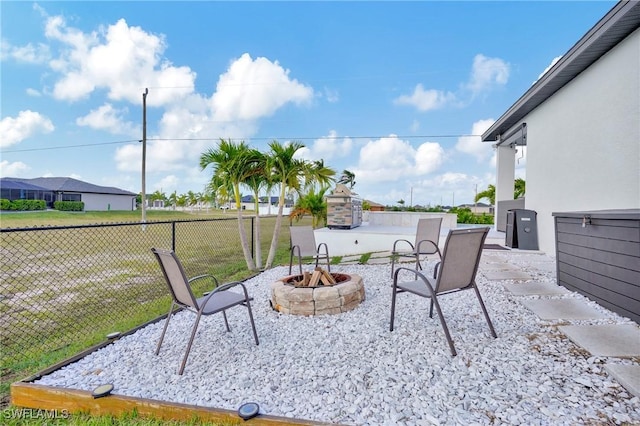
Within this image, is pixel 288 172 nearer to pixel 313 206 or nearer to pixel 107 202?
pixel 313 206

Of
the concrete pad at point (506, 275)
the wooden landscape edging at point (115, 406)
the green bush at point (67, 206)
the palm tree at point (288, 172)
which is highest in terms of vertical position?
the palm tree at point (288, 172)

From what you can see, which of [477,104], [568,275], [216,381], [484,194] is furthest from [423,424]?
[484,194]

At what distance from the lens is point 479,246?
2.77 meters

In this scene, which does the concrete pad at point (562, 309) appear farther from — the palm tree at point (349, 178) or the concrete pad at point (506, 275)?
the palm tree at point (349, 178)

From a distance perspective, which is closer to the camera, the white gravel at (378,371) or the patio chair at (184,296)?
the white gravel at (378,371)

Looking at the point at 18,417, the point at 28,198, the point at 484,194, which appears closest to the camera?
the point at 18,417

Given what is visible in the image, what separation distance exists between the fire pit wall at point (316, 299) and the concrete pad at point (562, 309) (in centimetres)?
183

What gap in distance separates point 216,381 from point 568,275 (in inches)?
163

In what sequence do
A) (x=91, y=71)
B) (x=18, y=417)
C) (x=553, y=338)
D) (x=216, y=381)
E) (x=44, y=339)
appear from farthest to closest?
(x=91, y=71)
(x=44, y=339)
(x=553, y=338)
(x=216, y=381)
(x=18, y=417)

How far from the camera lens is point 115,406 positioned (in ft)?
6.41

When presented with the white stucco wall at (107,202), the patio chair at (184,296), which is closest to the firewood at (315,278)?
the patio chair at (184,296)

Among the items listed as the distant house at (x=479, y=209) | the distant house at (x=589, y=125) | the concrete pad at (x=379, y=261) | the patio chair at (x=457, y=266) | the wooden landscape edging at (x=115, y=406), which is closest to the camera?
the wooden landscape edging at (x=115, y=406)

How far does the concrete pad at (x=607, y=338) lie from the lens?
2.28 m

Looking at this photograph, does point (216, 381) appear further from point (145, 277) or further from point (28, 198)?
point (28, 198)
